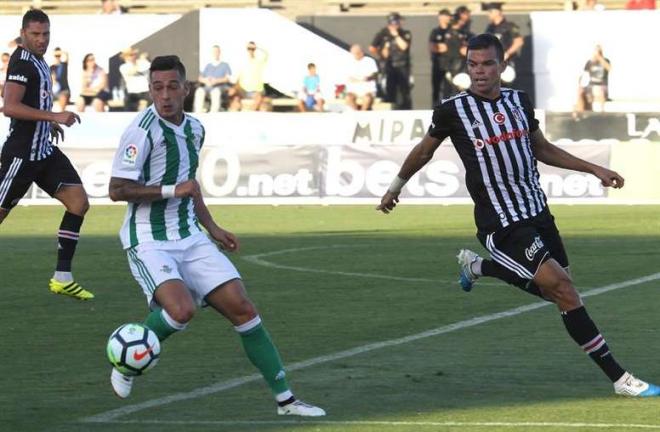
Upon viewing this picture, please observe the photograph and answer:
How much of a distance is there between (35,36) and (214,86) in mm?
18506

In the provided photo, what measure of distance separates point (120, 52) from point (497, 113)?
1009 inches

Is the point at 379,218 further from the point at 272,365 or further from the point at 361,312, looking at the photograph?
the point at 272,365

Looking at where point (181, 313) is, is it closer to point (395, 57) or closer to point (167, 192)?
point (167, 192)

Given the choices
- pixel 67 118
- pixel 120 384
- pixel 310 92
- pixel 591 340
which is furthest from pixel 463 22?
pixel 120 384

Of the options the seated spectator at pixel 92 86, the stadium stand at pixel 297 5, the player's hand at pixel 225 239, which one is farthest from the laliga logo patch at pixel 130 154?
the stadium stand at pixel 297 5

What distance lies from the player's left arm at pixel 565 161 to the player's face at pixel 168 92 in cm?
239

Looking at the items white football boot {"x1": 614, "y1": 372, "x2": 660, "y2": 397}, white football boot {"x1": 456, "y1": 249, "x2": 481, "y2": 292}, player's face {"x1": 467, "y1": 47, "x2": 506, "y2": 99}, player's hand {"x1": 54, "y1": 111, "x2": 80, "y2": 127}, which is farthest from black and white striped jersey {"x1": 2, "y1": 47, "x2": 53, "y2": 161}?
white football boot {"x1": 614, "y1": 372, "x2": 660, "y2": 397}

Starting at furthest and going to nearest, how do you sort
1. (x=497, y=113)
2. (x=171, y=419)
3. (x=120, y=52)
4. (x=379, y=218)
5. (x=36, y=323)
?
Result: (x=120, y=52) → (x=379, y=218) → (x=36, y=323) → (x=497, y=113) → (x=171, y=419)

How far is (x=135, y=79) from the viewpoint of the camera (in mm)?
33188

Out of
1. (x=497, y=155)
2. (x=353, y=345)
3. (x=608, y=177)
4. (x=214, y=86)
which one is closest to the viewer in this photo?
(x=497, y=155)

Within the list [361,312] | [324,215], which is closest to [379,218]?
[324,215]

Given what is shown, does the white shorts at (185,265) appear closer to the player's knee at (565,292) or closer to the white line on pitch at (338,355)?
the white line on pitch at (338,355)

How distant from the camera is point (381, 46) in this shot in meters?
32.2

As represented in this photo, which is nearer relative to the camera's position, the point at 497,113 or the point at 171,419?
the point at 171,419
